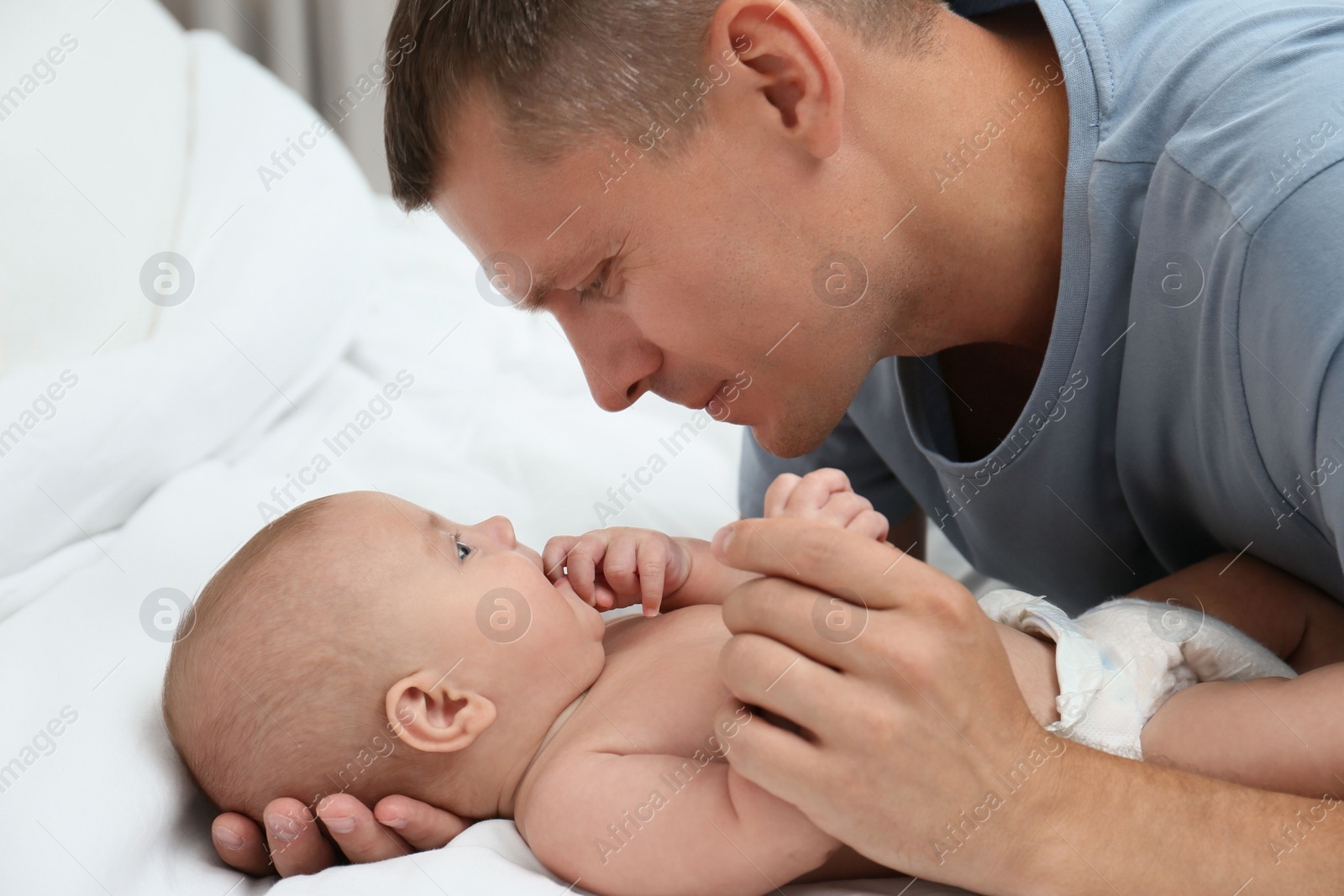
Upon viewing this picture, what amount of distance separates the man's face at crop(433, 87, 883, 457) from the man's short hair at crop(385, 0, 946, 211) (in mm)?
19

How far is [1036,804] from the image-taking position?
2.74 feet

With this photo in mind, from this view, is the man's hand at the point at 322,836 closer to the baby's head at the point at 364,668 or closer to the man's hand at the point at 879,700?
the baby's head at the point at 364,668

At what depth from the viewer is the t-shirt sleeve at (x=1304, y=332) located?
2.84 feet

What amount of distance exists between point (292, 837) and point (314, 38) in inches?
85.1

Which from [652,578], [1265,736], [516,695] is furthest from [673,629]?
[1265,736]

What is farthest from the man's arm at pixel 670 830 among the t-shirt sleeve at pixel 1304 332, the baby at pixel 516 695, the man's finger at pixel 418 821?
the t-shirt sleeve at pixel 1304 332

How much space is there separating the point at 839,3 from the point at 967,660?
26.7 inches

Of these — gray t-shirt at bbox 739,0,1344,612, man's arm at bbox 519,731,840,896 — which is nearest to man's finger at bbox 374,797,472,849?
man's arm at bbox 519,731,840,896

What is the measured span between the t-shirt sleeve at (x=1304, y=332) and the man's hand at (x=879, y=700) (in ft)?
1.07

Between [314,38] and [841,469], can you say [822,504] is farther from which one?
[314,38]

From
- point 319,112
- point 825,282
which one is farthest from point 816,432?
point 319,112

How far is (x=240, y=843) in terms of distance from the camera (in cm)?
101

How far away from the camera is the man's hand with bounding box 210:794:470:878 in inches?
38.7

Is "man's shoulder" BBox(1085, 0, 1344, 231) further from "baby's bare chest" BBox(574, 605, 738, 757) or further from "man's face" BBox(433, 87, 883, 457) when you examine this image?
"baby's bare chest" BBox(574, 605, 738, 757)
